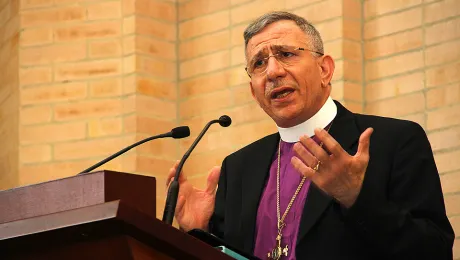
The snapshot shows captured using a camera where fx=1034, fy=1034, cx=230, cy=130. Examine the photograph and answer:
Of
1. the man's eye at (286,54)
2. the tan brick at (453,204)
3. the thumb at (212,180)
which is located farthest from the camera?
the tan brick at (453,204)

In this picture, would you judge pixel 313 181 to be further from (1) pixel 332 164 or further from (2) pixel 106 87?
(2) pixel 106 87

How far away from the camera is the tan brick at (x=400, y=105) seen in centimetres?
542

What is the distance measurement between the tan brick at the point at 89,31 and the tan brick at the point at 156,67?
9.5 inches

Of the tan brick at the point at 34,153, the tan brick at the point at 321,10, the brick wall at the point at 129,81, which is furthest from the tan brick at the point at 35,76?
the tan brick at the point at 321,10

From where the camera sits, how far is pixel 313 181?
3.14m

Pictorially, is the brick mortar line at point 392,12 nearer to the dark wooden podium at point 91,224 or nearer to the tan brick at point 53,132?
the tan brick at point 53,132

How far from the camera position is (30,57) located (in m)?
6.51

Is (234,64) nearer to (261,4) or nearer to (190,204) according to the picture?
(261,4)

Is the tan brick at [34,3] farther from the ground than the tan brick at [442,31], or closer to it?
farther from the ground

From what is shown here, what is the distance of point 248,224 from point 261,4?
2.45 metres

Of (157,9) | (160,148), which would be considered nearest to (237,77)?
(160,148)

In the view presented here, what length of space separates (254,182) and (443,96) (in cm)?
164

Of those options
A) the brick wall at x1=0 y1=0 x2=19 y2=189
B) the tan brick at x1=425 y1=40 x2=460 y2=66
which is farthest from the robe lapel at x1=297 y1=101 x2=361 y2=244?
the brick wall at x1=0 y1=0 x2=19 y2=189

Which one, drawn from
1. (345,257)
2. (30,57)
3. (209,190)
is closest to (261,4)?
(30,57)
